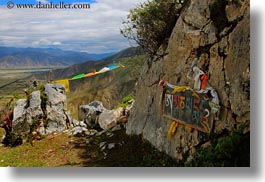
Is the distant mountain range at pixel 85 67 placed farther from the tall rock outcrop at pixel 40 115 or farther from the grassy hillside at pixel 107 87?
the tall rock outcrop at pixel 40 115

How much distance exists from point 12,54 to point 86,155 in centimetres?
213

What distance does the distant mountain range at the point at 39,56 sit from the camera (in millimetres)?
6488

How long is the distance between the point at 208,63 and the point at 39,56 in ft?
9.42

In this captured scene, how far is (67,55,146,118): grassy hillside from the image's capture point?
9.46m

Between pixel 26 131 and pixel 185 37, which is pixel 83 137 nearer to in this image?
pixel 26 131

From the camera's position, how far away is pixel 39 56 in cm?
682

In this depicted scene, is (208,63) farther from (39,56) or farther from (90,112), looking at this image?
(90,112)

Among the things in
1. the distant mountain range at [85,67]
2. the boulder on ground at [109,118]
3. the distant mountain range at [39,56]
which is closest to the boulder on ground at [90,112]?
the boulder on ground at [109,118]

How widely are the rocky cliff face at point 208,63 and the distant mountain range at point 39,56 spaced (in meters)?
1.16

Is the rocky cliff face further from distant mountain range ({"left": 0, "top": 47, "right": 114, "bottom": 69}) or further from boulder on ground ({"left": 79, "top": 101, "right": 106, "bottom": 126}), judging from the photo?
boulder on ground ({"left": 79, "top": 101, "right": 106, "bottom": 126})

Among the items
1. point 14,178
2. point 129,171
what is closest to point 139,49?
point 129,171

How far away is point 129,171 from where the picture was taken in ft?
18.4

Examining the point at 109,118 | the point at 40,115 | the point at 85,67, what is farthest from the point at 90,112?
the point at 85,67

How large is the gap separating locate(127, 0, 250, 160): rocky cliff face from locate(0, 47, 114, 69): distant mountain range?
1.16m
